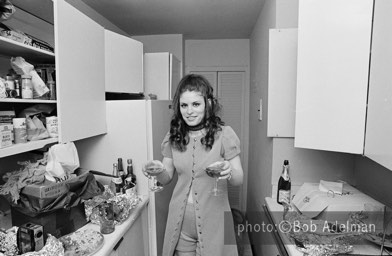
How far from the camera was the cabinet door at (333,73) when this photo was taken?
982 mm

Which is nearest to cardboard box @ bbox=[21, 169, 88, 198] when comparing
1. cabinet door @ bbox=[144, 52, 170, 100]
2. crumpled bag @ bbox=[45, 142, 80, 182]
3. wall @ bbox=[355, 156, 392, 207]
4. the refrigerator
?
crumpled bag @ bbox=[45, 142, 80, 182]

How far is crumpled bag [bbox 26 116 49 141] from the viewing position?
110cm

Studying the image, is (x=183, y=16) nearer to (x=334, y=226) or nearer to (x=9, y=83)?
(x=9, y=83)

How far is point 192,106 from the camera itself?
111 cm

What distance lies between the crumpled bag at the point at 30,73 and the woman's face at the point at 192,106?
0.66 meters

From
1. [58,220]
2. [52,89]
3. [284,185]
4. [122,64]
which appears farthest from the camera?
[122,64]

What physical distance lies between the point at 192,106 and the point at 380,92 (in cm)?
74

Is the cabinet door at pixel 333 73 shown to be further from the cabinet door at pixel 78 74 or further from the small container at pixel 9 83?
the small container at pixel 9 83

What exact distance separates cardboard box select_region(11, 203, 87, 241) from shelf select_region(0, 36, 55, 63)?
0.70 meters

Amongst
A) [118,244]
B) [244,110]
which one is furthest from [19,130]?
[244,110]

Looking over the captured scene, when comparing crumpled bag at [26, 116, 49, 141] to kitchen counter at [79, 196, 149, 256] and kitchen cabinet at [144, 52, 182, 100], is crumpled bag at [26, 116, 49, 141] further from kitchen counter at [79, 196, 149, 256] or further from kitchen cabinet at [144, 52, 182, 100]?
Result: kitchen cabinet at [144, 52, 182, 100]

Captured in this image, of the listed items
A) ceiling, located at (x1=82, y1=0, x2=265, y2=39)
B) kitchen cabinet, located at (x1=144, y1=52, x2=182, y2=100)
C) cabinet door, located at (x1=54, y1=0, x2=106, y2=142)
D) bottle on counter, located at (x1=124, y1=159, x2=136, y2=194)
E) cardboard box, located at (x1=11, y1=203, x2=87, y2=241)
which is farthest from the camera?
kitchen cabinet, located at (x1=144, y1=52, x2=182, y2=100)

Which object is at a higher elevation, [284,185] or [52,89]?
[52,89]

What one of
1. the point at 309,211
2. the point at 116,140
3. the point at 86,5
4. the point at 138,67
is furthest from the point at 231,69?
the point at 309,211
